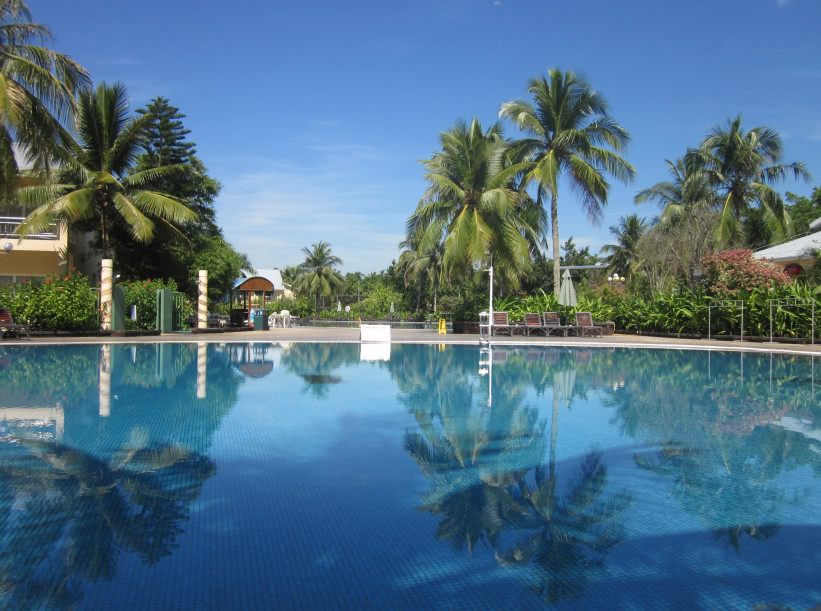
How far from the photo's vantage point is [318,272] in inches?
2271

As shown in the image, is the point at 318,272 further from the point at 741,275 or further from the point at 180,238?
the point at 741,275

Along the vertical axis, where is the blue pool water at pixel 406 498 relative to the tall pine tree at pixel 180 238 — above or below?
below

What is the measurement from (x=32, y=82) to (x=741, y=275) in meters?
20.5

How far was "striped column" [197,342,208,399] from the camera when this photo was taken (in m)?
9.78

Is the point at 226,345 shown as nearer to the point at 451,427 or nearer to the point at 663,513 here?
the point at 451,427

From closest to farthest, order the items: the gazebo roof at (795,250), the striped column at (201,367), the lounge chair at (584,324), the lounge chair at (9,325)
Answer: the striped column at (201,367) < the lounge chair at (9,325) < the lounge chair at (584,324) < the gazebo roof at (795,250)

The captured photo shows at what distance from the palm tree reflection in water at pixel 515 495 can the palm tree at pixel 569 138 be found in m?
16.1

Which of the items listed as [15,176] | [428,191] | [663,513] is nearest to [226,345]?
[15,176]

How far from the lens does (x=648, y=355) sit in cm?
1645

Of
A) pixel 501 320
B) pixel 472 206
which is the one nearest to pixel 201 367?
pixel 501 320

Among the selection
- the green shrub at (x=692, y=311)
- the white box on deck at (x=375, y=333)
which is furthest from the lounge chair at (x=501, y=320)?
the white box on deck at (x=375, y=333)

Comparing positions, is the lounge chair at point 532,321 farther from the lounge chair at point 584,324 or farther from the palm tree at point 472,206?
the palm tree at point 472,206

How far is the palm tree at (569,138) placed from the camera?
75.6 ft

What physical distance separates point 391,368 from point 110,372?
17.5 feet
